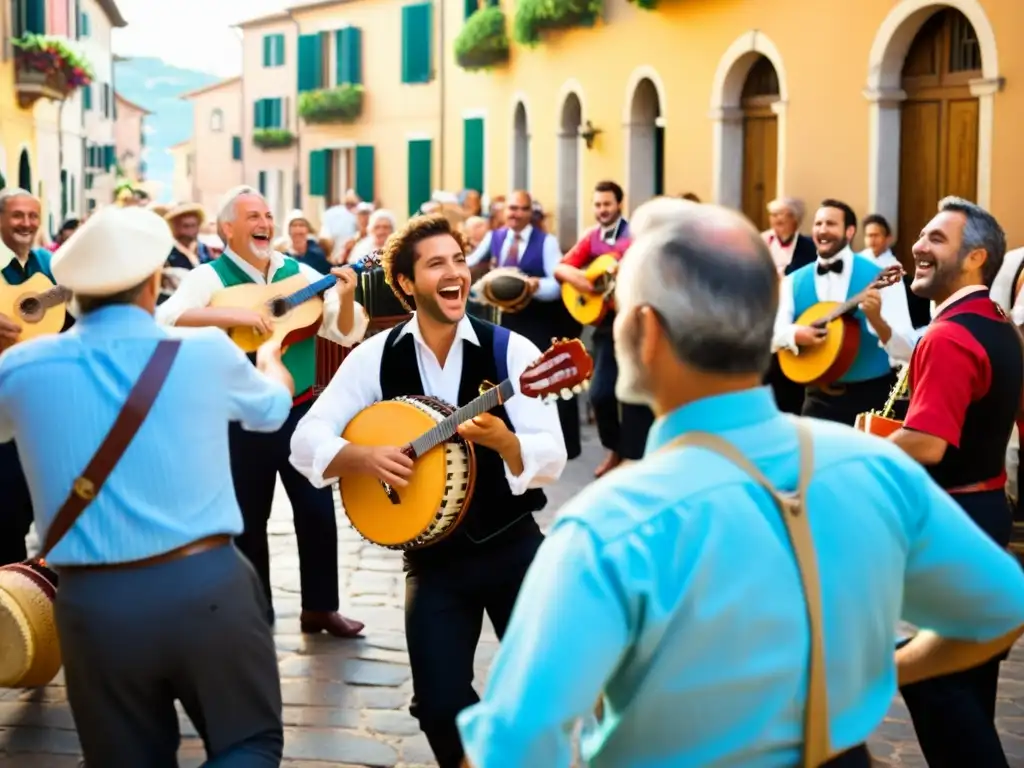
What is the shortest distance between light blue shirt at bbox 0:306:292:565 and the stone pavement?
202 cm

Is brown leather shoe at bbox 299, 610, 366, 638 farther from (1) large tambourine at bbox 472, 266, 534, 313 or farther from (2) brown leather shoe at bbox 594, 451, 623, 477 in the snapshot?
(1) large tambourine at bbox 472, 266, 534, 313

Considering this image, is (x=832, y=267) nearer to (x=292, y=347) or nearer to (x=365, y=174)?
(x=292, y=347)

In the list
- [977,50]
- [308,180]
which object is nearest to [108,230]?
[977,50]

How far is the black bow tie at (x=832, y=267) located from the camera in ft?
29.2

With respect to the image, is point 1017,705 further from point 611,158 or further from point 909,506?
point 611,158

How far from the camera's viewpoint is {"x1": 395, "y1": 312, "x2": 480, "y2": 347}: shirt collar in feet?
16.3

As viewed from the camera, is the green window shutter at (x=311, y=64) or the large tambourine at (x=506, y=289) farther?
the green window shutter at (x=311, y=64)

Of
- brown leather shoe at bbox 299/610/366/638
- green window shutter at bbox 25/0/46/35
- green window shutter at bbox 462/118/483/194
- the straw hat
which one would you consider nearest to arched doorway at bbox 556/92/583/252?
green window shutter at bbox 462/118/483/194

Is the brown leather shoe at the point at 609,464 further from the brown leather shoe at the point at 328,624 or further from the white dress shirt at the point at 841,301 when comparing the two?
the brown leather shoe at the point at 328,624

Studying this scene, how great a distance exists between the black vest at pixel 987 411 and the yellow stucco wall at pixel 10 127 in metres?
21.5

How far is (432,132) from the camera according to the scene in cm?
3256

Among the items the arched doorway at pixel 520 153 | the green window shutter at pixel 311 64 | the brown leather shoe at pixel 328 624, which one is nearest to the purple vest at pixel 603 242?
the brown leather shoe at pixel 328 624

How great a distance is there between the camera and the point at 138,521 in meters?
3.74

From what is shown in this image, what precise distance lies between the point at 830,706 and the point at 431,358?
9.28 feet
